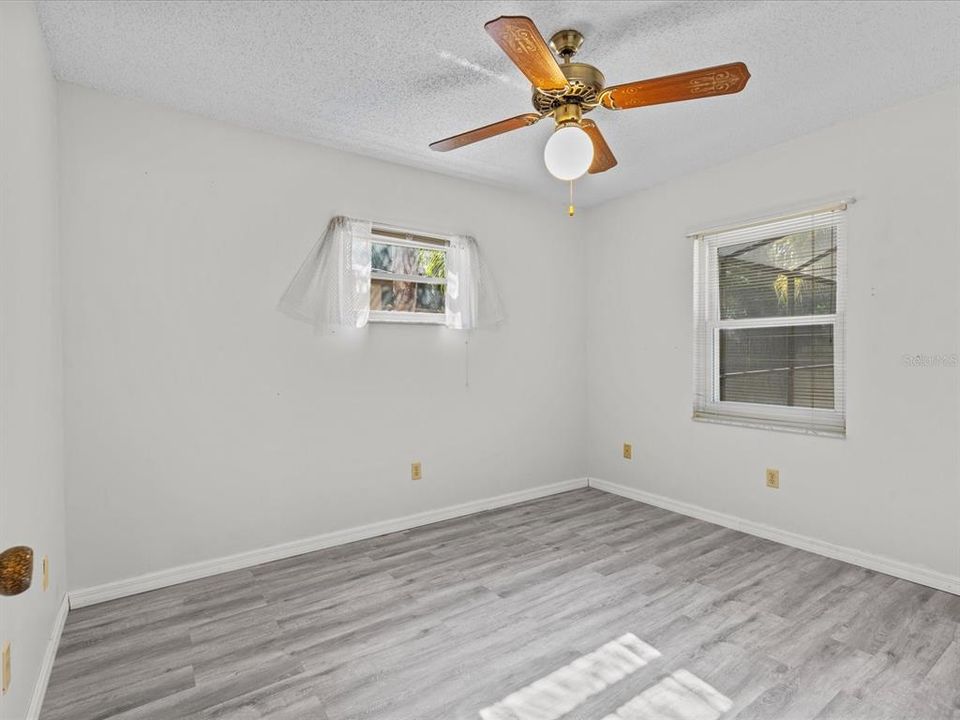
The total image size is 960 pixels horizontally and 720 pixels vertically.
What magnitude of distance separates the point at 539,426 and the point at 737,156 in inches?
90.4

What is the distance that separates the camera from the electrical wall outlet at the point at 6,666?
134 cm

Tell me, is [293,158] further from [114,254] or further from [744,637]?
[744,637]

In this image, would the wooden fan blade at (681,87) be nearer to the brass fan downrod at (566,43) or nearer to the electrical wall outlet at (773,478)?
the brass fan downrod at (566,43)

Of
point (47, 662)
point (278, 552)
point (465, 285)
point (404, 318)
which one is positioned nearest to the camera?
point (47, 662)

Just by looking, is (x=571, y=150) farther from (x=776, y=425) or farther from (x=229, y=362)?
(x=776, y=425)

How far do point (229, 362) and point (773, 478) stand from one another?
3.21 m

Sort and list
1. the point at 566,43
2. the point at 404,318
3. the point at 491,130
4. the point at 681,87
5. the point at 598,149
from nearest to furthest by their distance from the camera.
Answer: the point at 681,87 < the point at 566,43 < the point at 491,130 < the point at 598,149 < the point at 404,318

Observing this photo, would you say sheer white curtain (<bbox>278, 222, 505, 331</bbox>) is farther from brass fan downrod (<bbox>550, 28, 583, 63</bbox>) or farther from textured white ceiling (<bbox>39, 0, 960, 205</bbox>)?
brass fan downrod (<bbox>550, 28, 583, 63</bbox>)

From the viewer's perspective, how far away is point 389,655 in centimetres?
199

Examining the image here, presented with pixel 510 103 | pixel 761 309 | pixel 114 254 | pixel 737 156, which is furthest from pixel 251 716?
pixel 737 156

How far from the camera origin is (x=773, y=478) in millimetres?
3154

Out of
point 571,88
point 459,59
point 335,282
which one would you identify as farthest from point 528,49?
point 335,282

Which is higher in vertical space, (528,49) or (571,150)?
(528,49)

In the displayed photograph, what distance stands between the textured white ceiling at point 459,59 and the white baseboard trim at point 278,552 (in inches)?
90.9
